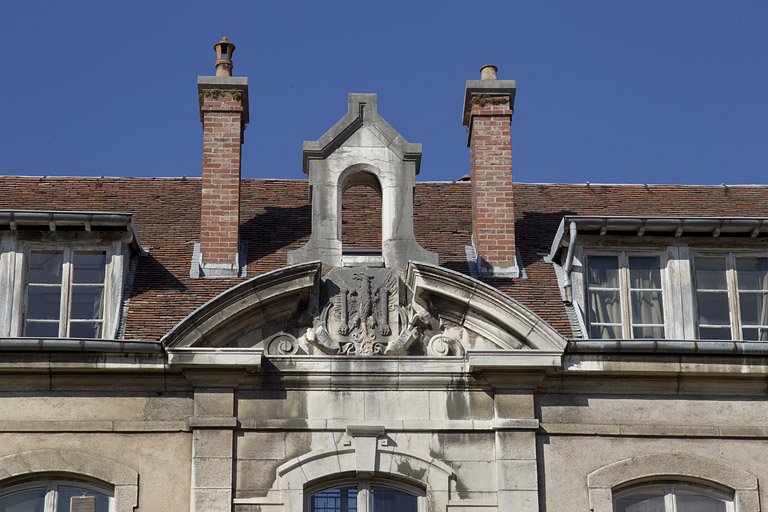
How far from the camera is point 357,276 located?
15539 millimetres

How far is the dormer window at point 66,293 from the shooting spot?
50.6 ft

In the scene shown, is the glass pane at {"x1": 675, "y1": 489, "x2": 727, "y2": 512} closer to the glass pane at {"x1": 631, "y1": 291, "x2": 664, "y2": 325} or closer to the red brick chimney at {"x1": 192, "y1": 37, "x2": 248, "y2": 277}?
the glass pane at {"x1": 631, "y1": 291, "x2": 664, "y2": 325}

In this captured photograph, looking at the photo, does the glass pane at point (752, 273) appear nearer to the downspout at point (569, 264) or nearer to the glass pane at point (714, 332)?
the glass pane at point (714, 332)

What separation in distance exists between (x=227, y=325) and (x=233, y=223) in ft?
7.59

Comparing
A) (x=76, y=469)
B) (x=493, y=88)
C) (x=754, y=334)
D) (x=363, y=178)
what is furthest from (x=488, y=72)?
(x=76, y=469)

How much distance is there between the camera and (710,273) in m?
16.2

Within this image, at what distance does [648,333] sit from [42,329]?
21.9 feet

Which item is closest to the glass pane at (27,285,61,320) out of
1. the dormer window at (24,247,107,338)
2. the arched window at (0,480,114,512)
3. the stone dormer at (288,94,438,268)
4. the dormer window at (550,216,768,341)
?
the dormer window at (24,247,107,338)

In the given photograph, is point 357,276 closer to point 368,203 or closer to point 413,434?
point 413,434

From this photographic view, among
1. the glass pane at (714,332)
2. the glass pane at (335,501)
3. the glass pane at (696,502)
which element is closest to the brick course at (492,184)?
the glass pane at (714,332)

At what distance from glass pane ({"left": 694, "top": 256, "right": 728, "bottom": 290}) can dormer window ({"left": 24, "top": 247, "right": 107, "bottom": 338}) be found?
674cm

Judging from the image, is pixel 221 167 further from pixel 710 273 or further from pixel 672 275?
pixel 710 273

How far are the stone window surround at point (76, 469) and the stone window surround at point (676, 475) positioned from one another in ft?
15.4

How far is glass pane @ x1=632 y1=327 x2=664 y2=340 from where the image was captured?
51.6 feet
